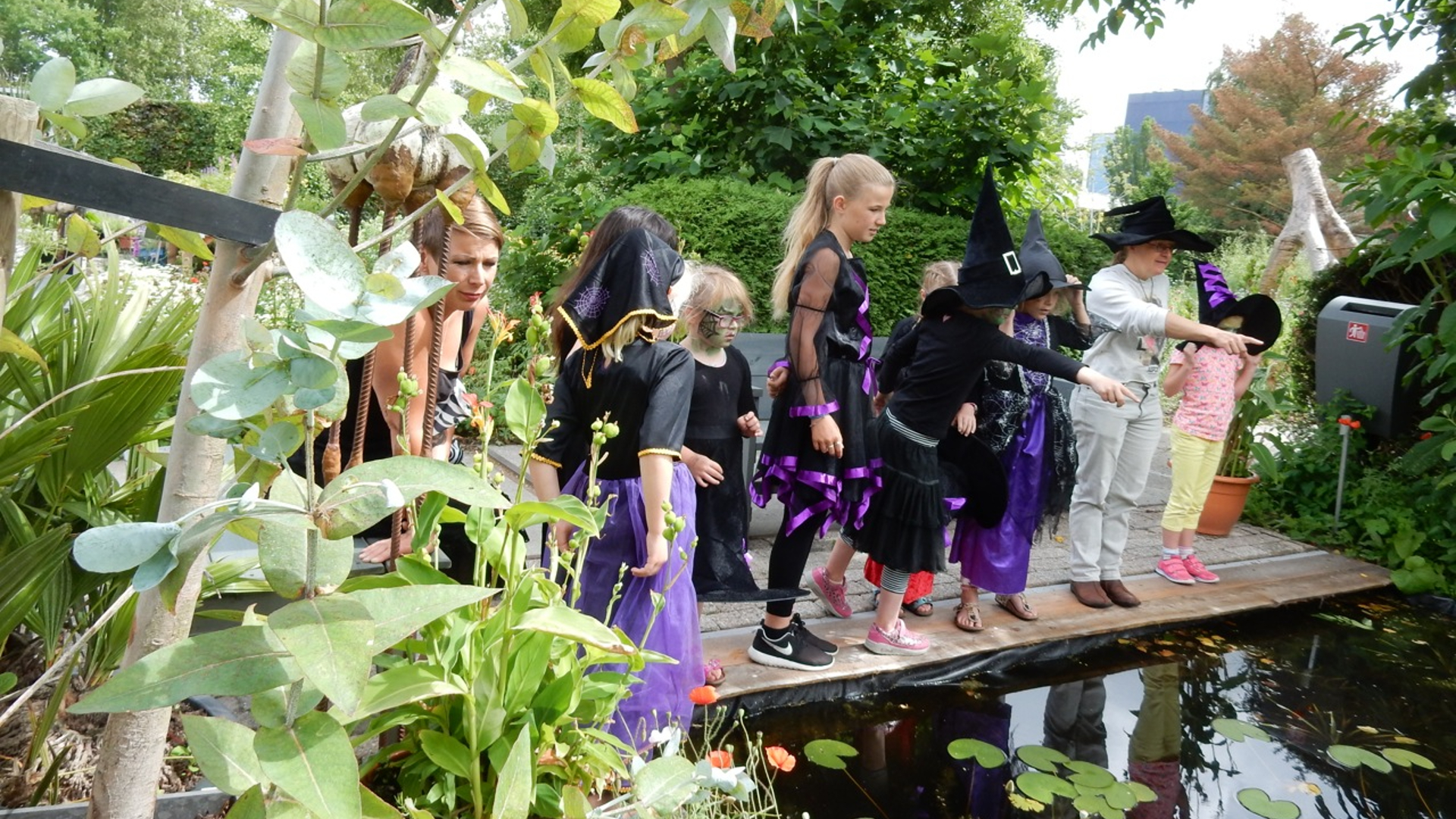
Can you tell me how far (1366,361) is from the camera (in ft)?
20.6

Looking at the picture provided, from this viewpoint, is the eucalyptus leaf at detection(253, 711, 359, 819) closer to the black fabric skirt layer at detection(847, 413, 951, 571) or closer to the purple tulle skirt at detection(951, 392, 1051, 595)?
the black fabric skirt layer at detection(847, 413, 951, 571)

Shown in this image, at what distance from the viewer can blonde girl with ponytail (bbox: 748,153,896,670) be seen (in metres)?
3.61

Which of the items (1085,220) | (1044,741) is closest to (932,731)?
(1044,741)

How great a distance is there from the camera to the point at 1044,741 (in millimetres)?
3492

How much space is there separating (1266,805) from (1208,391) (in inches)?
96.0

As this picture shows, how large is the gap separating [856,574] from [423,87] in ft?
14.3

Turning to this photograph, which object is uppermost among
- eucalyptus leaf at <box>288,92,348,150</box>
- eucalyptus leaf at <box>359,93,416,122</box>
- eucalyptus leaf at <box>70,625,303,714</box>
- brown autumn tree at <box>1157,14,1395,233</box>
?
brown autumn tree at <box>1157,14,1395,233</box>

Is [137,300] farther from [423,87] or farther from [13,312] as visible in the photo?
[423,87]

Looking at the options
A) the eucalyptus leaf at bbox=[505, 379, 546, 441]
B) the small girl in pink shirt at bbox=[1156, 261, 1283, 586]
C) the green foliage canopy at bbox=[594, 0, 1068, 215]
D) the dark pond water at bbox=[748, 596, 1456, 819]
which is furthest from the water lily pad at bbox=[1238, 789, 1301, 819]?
the green foliage canopy at bbox=[594, 0, 1068, 215]

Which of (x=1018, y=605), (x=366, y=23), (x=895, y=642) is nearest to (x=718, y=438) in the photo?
(x=895, y=642)

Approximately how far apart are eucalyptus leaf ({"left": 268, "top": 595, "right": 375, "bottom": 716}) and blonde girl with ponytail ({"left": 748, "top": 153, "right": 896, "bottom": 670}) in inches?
115

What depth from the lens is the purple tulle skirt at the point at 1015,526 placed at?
424 cm

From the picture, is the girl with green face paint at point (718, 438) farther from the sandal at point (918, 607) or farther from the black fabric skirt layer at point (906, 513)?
the sandal at point (918, 607)

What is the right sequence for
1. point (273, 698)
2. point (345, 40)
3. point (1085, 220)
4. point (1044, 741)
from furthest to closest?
1. point (1085, 220)
2. point (1044, 741)
3. point (273, 698)
4. point (345, 40)
